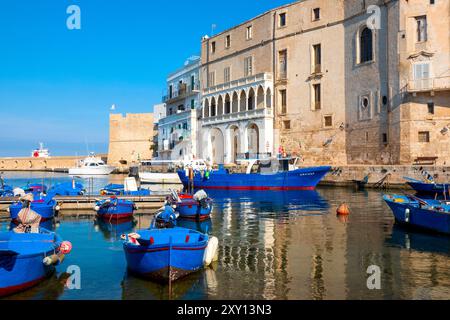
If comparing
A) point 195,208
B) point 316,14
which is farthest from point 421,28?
point 195,208

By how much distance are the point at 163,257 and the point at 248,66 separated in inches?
1454

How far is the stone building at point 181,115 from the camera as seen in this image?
4978cm

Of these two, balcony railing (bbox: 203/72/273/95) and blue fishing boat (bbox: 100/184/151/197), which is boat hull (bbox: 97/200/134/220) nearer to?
blue fishing boat (bbox: 100/184/151/197)

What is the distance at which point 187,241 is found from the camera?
1041cm

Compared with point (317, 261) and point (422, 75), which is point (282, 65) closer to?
point (422, 75)

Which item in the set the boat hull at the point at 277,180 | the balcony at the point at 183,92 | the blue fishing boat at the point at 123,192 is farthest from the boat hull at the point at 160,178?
the blue fishing boat at the point at 123,192

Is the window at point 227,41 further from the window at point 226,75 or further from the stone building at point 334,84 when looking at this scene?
the window at point 226,75

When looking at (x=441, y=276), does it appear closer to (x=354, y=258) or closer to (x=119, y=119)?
(x=354, y=258)

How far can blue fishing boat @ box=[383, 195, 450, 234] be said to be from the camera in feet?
46.2

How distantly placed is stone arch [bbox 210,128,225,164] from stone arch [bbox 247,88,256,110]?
166 inches

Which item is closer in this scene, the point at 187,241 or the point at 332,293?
the point at 332,293

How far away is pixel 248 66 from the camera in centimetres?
4431
